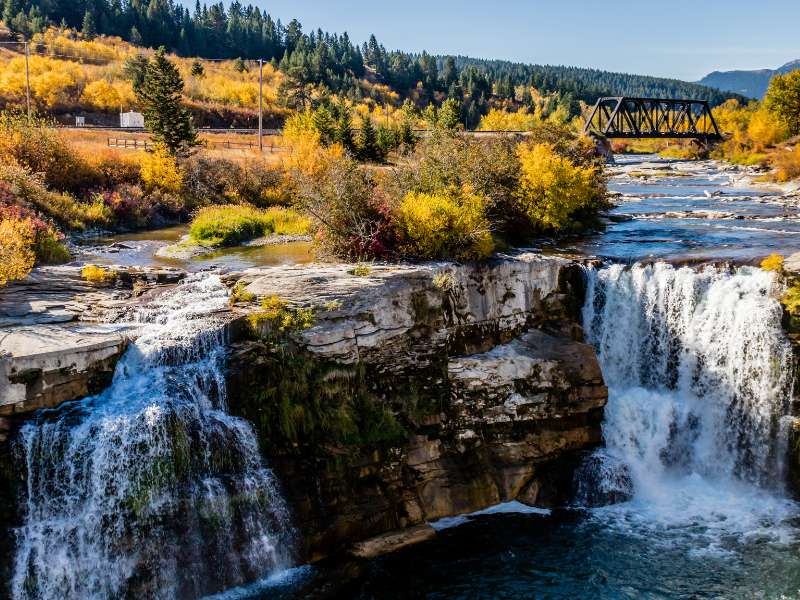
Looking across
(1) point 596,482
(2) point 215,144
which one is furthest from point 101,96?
(1) point 596,482

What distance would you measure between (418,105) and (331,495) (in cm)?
13094

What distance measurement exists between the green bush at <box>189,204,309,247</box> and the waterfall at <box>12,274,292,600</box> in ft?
46.9

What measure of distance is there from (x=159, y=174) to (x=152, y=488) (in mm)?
28783

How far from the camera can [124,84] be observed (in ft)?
239

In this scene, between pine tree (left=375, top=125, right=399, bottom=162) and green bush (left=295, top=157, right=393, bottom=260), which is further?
Answer: pine tree (left=375, top=125, right=399, bottom=162)

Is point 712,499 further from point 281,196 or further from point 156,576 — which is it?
point 281,196

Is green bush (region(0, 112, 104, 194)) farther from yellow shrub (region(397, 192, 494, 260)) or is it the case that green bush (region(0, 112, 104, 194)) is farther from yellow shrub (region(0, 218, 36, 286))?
yellow shrub (region(397, 192, 494, 260))

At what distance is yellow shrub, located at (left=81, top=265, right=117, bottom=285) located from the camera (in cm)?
2027

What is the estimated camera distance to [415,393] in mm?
18672

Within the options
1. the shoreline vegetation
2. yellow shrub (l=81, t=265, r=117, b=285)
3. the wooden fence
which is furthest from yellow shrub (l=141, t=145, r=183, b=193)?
yellow shrub (l=81, t=265, r=117, b=285)

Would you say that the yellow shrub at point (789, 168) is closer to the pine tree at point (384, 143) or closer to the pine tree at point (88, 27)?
the pine tree at point (384, 143)

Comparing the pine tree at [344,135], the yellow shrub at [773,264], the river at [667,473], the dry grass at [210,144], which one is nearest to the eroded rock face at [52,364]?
the river at [667,473]

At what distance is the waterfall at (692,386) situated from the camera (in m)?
19.4

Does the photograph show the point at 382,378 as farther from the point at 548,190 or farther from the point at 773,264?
the point at 548,190
